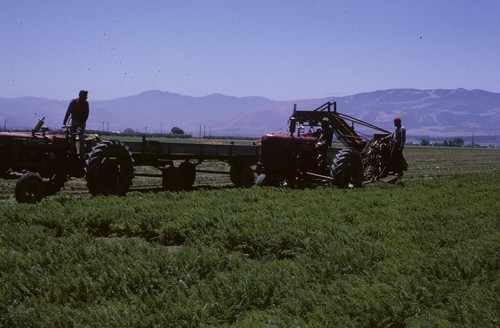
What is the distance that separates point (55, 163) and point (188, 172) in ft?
13.5

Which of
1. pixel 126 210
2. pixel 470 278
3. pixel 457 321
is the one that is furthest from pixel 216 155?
pixel 457 321

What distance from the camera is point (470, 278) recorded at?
542 centimetres

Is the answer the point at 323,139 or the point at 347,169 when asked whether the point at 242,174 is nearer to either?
the point at 323,139

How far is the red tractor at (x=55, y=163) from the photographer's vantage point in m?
9.84

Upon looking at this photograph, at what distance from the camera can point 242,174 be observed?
585 inches

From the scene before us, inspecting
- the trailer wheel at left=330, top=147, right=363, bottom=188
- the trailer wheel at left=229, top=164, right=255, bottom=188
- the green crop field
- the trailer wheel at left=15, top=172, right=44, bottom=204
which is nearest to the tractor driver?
the trailer wheel at left=330, top=147, right=363, bottom=188

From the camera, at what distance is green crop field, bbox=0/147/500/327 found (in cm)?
436

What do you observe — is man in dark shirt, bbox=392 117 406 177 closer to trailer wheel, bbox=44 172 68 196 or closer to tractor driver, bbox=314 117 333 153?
tractor driver, bbox=314 117 333 153

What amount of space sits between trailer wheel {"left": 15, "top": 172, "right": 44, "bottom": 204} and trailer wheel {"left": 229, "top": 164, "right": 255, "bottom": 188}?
19.6 feet

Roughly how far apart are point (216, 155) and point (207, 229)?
6600mm

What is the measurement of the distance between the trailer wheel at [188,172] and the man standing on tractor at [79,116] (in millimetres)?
3578

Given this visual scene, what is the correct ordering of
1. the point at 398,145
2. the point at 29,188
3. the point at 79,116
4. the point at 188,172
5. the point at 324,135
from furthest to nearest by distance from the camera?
1. the point at 398,145
2. the point at 188,172
3. the point at 324,135
4. the point at 79,116
5. the point at 29,188

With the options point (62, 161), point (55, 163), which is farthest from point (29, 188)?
point (62, 161)

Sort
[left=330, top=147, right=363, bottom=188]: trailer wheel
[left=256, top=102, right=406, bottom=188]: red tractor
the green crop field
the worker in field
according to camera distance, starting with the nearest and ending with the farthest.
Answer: the green crop field → [left=330, top=147, right=363, bottom=188]: trailer wheel → [left=256, top=102, right=406, bottom=188]: red tractor → the worker in field
